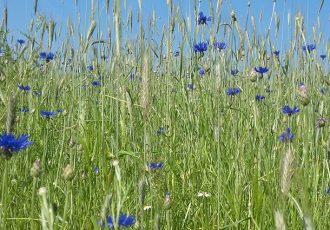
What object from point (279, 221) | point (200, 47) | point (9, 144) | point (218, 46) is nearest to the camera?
point (279, 221)

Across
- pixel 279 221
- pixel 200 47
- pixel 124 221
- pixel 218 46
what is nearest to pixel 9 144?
pixel 124 221

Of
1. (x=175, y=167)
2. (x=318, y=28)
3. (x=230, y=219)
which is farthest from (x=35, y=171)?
(x=318, y=28)

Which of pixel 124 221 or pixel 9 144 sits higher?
pixel 9 144

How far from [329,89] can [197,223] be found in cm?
140

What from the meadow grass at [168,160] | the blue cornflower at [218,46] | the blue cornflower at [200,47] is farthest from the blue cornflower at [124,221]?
the blue cornflower at [200,47]

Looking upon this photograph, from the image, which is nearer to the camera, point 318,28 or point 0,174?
point 0,174

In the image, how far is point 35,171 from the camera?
0.86 metres

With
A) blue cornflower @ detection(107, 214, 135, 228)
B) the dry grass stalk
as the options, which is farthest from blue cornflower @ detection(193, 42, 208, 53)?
the dry grass stalk

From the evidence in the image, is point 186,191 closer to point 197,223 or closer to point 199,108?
point 197,223

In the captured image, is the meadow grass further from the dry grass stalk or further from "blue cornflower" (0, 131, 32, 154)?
the dry grass stalk

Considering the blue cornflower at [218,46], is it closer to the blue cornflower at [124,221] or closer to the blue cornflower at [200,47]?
the blue cornflower at [200,47]

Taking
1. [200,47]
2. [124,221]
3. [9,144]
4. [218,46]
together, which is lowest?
[124,221]

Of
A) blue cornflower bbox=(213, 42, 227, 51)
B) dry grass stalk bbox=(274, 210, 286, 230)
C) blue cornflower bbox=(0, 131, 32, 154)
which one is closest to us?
dry grass stalk bbox=(274, 210, 286, 230)

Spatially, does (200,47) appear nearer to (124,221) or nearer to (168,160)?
(168,160)
